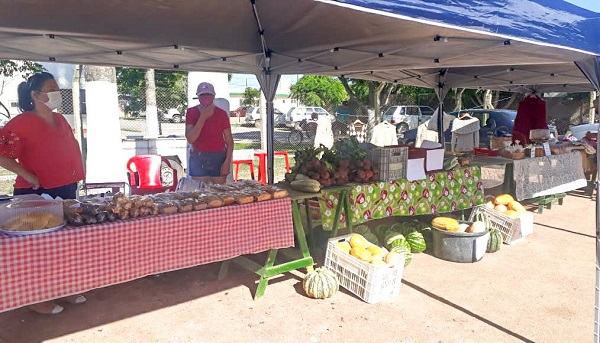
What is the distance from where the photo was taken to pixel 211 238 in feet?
10.4

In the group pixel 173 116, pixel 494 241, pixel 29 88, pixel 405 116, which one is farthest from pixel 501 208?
pixel 173 116

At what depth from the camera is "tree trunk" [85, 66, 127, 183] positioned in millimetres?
7469

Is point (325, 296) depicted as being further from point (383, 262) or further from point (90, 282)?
point (90, 282)

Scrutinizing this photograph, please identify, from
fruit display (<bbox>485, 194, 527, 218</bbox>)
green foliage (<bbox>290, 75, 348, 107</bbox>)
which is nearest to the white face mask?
fruit display (<bbox>485, 194, 527, 218</bbox>)

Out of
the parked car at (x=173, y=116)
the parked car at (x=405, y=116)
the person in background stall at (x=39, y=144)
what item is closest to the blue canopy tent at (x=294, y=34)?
the person in background stall at (x=39, y=144)

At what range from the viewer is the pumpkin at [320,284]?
→ 3.78 m

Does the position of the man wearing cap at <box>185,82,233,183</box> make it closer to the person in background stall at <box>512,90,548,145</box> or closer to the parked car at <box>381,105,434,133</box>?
the person in background stall at <box>512,90,548,145</box>

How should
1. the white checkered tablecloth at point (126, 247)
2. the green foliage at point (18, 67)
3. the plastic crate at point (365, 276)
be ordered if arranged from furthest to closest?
the green foliage at point (18, 67), the plastic crate at point (365, 276), the white checkered tablecloth at point (126, 247)

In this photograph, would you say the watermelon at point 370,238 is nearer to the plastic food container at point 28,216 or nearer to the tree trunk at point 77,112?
the plastic food container at point 28,216

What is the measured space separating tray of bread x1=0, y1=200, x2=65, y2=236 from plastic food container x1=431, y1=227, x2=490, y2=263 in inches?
146

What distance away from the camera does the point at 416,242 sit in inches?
194

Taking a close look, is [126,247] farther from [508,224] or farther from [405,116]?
[405,116]

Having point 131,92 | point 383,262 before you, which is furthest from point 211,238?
point 131,92

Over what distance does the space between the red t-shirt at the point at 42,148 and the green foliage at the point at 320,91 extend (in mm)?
22755
